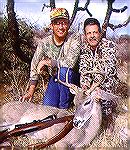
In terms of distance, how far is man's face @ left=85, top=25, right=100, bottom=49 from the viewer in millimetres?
5223

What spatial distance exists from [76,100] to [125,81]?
401 mm

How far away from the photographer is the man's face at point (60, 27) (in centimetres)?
522

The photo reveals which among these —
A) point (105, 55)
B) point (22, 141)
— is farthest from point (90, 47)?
point (22, 141)

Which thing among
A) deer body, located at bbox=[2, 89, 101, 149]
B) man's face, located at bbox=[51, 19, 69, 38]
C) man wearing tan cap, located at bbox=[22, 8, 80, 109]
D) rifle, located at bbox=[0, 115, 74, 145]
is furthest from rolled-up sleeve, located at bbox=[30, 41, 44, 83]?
rifle, located at bbox=[0, 115, 74, 145]

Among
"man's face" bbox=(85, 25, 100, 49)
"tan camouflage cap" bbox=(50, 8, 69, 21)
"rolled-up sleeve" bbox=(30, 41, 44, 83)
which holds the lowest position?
"rolled-up sleeve" bbox=(30, 41, 44, 83)

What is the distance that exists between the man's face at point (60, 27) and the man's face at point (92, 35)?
158 mm

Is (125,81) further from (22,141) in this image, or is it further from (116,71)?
(22,141)

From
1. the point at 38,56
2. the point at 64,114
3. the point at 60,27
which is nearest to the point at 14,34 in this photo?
the point at 38,56

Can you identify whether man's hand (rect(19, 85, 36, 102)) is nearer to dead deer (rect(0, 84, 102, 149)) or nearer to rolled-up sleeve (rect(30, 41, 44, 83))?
dead deer (rect(0, 84, 102, 149))

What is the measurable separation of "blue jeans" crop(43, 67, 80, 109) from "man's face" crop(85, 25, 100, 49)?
10.3 inches

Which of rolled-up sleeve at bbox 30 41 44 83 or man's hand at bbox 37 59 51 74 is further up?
rolled-up sleeve at bbox 30 41 44 83

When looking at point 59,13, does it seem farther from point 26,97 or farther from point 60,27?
point 26,97

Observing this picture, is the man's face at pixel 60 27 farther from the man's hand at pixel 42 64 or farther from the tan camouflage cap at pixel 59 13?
the man's hand at pixel 42 64

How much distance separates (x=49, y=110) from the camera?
5.26 metres
